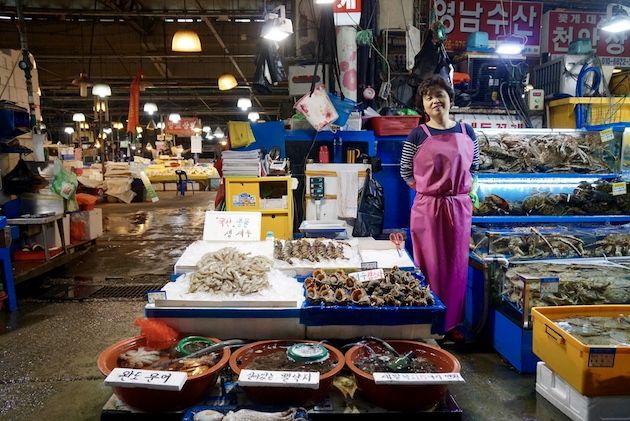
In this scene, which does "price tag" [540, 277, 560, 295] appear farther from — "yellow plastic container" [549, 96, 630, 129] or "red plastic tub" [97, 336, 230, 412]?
"yellow plastic container" [549, 96, 630, 129]

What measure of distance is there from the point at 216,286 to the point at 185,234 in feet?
27.9

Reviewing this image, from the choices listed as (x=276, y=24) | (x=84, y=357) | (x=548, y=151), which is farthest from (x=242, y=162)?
(x=548, y=151)

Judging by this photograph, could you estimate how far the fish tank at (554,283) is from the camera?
3.87 m

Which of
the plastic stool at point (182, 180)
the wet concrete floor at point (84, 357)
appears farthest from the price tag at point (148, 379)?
the plastic stool at point (182, 180)

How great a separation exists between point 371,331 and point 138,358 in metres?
1.49

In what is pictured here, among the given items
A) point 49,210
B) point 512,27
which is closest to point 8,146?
point 49,210

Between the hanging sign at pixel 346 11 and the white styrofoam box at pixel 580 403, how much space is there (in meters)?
4.94

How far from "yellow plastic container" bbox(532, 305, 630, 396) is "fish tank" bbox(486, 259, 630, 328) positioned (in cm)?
51

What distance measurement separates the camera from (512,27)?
7.92m

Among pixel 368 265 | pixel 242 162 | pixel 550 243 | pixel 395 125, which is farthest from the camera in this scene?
pixel 395 125

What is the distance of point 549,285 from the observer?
12.6 ft

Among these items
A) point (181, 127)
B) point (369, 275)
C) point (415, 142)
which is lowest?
point (369, 275)

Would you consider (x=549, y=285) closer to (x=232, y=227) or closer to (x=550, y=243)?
(x=550, y=243)

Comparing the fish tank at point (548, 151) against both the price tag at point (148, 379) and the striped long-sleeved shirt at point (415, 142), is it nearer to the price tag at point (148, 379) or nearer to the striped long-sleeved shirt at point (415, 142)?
the striped long-sleeved shirt at point (415, 142)
